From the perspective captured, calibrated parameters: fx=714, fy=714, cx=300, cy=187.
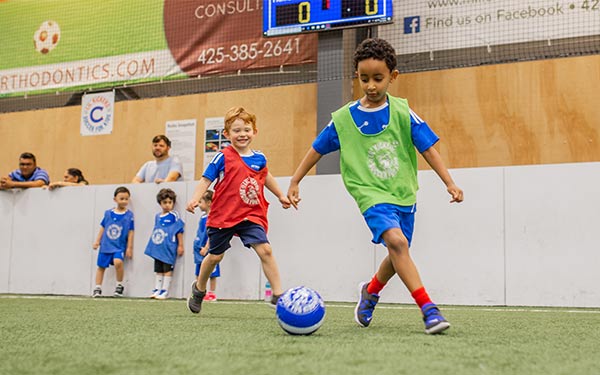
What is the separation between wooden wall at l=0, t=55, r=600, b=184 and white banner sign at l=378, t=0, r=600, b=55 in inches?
15.9

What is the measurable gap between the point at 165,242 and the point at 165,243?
0.04ft

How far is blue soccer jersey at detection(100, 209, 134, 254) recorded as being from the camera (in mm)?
8195

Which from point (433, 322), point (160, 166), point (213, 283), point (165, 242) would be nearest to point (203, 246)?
point (213, 283)

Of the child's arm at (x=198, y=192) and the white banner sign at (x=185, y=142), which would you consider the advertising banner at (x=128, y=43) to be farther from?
the child's arm at (x=198, y=192)

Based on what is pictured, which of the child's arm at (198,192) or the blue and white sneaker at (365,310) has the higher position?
the child's arm at (198,192)

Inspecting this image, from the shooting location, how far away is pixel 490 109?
8578 millimetres

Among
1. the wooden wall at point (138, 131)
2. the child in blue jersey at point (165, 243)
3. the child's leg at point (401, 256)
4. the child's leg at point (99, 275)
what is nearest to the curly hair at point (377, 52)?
the child's leg at point (401, 256)

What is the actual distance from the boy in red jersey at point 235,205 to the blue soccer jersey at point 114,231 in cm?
367

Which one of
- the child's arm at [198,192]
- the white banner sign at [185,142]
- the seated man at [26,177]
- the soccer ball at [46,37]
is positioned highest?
the soccer ball at [46,37]

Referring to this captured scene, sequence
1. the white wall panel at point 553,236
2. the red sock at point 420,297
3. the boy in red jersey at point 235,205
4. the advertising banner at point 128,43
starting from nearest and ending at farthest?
the red sock at point 420,297
the boy in red jersey at point 235,205
the white wall panel at point 553,236
the advertising banner at point 128,43

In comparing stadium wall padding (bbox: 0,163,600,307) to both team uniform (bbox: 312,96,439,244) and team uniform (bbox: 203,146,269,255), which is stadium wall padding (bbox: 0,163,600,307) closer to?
team uniform (bbox: 203,146,269,255)

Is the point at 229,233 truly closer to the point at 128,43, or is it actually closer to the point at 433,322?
the point at 433,322

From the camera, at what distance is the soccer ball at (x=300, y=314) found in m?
3.05

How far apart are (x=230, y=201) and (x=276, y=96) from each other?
5.15 m
